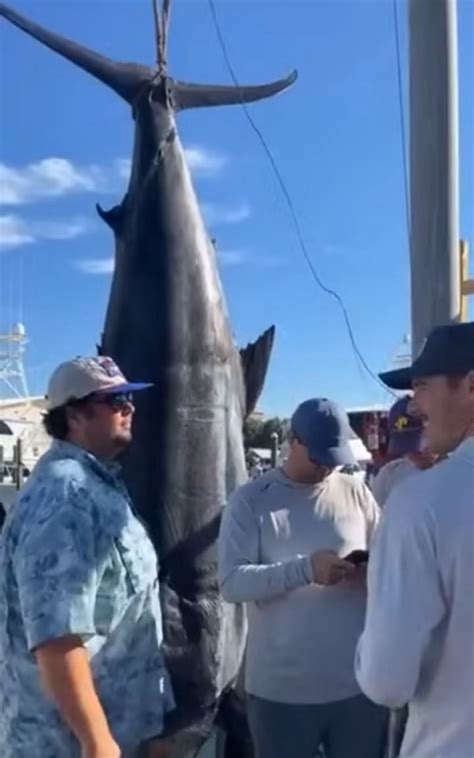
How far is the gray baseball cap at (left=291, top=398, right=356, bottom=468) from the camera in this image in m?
2.13

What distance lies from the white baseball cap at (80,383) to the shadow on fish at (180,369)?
0.97 metres

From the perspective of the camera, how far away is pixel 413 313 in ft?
7.72

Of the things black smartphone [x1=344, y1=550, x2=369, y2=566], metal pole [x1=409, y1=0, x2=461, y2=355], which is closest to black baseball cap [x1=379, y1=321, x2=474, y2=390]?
black smartphone [x1=344, y1=550, x2=369, y2=566]

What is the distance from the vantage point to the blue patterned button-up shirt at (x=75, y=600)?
1.57 m

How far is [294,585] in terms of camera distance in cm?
207

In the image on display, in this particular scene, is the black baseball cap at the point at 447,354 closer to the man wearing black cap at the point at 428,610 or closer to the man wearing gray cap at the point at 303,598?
the man wearing black cap at the point at 428,610

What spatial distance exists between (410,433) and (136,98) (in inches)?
51.0

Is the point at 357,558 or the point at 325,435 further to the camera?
the point at 325,435

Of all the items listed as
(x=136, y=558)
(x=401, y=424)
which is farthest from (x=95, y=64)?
(x=136, y=558)

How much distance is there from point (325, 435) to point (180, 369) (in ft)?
2.66

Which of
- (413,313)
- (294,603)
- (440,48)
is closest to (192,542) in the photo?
(294,603)

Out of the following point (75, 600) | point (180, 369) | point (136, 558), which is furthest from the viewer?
point (180, 369)

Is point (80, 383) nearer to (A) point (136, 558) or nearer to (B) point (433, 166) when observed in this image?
(A) point (136, 558)

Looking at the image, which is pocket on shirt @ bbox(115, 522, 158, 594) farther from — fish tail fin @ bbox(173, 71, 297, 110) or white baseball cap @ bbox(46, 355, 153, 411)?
fish tail fin @ bbox(173, 71, 297, 110)
